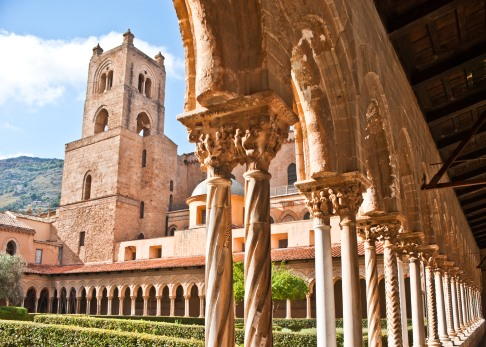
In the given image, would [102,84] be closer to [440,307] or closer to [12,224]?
[12,224]

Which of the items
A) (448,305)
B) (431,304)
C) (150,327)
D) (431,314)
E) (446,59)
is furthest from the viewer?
(150,327)

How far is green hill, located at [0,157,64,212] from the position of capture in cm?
10912

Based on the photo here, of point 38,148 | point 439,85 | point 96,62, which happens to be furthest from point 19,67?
point 439,85

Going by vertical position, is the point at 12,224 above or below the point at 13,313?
above

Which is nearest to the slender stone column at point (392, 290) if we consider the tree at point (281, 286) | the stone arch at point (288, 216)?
the tree at point (281, 286)

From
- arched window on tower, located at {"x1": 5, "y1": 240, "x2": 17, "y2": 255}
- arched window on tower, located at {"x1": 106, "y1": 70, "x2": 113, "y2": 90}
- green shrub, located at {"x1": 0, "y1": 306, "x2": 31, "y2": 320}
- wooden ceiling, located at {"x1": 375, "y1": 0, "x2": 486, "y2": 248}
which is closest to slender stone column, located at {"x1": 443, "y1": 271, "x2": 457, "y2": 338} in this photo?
wooden ceiling, located at {"x1": 375, "y1": 0, "x2": 486, "y2": 248}

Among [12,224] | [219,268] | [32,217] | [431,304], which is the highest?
[32,217]

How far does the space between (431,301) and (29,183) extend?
126481 mm

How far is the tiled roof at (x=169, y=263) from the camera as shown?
23183 millimetres

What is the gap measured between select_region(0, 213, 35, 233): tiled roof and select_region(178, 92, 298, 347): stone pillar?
3328cm

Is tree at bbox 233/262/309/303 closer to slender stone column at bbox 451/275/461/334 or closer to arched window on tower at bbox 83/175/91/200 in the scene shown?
slender stone column at bbox 451/275/461/334

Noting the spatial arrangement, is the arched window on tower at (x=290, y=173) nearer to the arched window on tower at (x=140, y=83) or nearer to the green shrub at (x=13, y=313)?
the arched window on tower at (x=140, y=83)

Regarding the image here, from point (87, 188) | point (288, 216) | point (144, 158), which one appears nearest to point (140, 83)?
point (144, 158)

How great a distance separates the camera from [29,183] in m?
123
